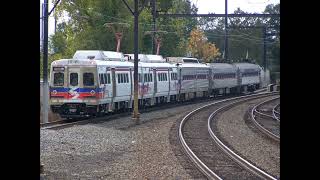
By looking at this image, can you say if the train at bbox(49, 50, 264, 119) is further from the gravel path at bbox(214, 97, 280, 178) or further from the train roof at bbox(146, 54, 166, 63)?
the gravel path at bbox(214, 97, 280, 178)

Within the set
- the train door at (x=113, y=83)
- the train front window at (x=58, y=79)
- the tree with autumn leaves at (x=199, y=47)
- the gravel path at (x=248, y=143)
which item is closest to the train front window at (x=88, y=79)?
the train front window at (x=58, y=79)

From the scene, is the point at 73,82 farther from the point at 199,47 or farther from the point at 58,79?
the point at 199,47

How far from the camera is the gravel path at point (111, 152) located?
34.9 ft

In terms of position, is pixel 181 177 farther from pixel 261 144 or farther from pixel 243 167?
pixel 261 144

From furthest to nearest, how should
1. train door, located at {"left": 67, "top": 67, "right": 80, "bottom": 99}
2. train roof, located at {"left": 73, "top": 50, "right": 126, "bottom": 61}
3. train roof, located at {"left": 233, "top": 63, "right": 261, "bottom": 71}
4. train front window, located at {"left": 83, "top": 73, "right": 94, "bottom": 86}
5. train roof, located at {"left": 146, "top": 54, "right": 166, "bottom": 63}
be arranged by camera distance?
train roof, located at {"left": 233, "top": 63, "right": 261, "bottom": 71}
train roof, located at {"left": 146, "top": 54, "right": 166, "bottom": 63}
train roof, located at {"left": 73, "top": 50, "right": 126, "bottom": 61}
train door, located at {"left": 67, "top": 67, "right": 80, "bottom": 99}
train front window, located at {"left": 83, "top": 73, "right": 94, "bottom": 86}

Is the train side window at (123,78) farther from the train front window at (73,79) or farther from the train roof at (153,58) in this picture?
the train roof at (153,58)

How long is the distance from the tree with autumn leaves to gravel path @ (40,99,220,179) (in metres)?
48.5

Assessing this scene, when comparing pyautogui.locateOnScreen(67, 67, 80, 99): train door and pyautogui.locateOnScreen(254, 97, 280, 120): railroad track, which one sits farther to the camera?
pyautogui.locateOnScreen(254, 97, 280, 120): railroad track

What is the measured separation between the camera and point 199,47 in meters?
72.9

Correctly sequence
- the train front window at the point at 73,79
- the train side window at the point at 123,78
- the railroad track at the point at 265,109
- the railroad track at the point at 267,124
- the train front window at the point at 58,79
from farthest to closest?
the railroad track at the point at 265,109, the train side window at the point at 123,78, the train front window at the point at 58,79, the train front window at the point at 73,79, the railroad track at the point at 267,124

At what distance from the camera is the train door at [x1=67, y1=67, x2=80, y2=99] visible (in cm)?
2367

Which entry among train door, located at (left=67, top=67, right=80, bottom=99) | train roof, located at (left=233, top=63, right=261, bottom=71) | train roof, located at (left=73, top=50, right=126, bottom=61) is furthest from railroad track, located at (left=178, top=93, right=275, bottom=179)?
train roof, located at (left=233, top=63, right=261, bottom=71)

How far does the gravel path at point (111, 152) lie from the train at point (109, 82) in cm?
191
